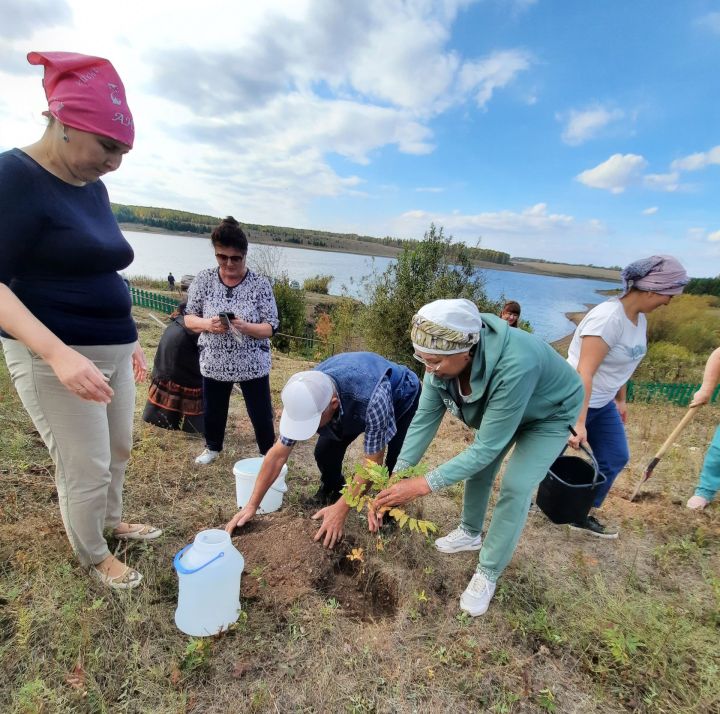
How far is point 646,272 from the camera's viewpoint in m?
2.29

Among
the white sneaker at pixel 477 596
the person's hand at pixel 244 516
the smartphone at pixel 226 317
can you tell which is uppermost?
the smartphone at pixel 226 317

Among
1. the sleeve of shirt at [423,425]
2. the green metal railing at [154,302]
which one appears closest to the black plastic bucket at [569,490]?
the sleeve of shirt at [423,425]

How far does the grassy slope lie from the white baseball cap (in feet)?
2.84

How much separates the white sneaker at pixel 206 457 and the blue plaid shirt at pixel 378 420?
166cm

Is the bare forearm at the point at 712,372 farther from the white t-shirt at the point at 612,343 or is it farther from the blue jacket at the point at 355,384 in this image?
the blue jacket at the point at 355,384

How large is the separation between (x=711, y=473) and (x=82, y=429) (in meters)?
4.26

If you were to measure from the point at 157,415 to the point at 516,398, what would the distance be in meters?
3.42

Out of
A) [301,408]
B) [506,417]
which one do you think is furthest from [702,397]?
[301,408]

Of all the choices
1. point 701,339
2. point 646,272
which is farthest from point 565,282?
point 646,272

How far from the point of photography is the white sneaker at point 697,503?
3199 mm

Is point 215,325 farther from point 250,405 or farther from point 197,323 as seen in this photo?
point 250,405

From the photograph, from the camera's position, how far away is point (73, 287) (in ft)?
4.99

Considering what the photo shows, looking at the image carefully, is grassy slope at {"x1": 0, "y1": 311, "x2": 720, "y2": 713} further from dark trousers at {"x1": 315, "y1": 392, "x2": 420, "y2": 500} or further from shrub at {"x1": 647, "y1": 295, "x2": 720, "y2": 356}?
shrub at {"x1": 647, "y1": 295, "x2": 720, "y2": 356}

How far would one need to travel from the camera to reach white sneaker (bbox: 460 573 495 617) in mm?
2045
